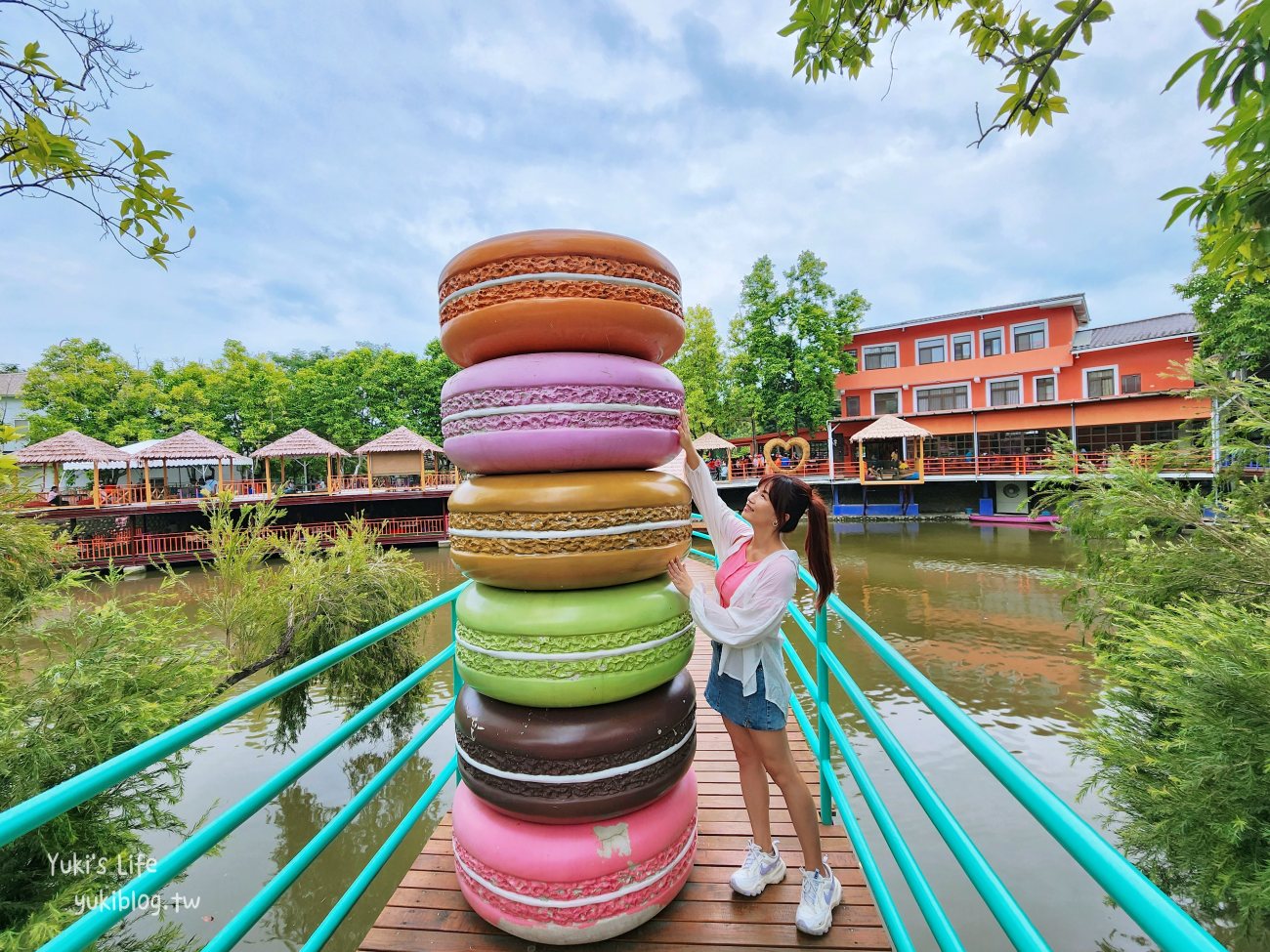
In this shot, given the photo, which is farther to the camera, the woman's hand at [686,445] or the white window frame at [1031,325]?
the white window frame at [1031,325]

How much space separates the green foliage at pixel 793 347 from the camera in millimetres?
23672

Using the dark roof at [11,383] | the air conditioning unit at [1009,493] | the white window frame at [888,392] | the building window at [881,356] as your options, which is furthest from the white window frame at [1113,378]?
the dark roof at [11,383]

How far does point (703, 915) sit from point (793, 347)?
24.1 m

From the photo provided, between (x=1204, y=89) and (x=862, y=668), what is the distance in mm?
7170

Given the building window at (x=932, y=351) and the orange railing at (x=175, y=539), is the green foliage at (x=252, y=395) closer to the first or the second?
the orange railing at (x=175, y=539)

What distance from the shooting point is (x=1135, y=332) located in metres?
21.0

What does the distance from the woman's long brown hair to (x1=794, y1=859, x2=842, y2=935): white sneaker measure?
822 millimetres

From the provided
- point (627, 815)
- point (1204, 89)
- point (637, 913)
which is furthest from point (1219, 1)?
point (637, 913)

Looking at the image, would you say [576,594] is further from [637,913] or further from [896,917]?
[896,917]

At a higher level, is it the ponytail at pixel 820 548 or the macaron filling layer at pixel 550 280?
the macaron filling layer at pixel 550 280

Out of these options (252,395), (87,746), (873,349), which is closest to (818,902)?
(87,746)

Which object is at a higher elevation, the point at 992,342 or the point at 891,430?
the point at 992,342

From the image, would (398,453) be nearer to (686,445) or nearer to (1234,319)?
(686,445)

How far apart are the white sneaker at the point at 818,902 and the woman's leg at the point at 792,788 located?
0.04 metres
